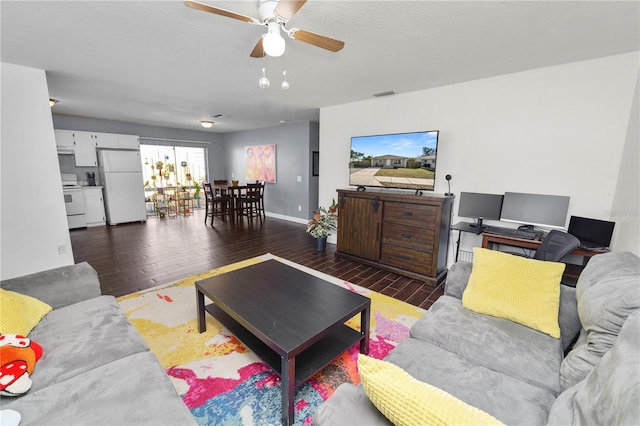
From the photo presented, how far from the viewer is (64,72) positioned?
9.78 ft

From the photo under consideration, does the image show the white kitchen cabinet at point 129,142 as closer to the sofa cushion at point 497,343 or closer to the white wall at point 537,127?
the white wall at point 537,127

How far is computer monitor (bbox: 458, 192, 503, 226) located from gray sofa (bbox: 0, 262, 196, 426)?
315 centimetres

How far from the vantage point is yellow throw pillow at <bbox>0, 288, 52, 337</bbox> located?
136cm

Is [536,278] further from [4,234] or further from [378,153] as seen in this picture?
[4,234]

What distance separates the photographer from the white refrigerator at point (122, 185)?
19.9 feet

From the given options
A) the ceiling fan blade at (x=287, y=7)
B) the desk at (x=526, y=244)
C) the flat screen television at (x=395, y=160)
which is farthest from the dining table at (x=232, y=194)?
the ceiling fan blade at (x=287, y=7)

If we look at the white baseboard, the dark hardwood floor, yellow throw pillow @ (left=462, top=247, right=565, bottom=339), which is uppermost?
yellow throw pillow @ (left=462, top=247, right=565, bottom=339)

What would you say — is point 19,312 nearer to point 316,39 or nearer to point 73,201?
point 316,39

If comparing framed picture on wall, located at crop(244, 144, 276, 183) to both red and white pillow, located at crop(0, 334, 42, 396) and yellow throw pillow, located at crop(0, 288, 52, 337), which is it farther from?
red and white pillow, located at crop(0, 334, 42, 396)

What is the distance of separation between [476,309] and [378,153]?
255 cm

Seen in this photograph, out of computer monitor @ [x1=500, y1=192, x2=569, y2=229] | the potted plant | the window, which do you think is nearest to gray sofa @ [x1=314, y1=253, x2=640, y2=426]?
computer monitor @ [x1=500, y1=192, x2=569, y2=229]

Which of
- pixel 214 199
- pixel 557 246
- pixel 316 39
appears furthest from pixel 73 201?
pixel 557 246

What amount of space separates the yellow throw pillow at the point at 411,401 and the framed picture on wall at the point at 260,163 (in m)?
6.58

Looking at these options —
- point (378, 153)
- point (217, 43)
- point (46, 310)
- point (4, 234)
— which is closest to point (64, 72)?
point (4, 234)
